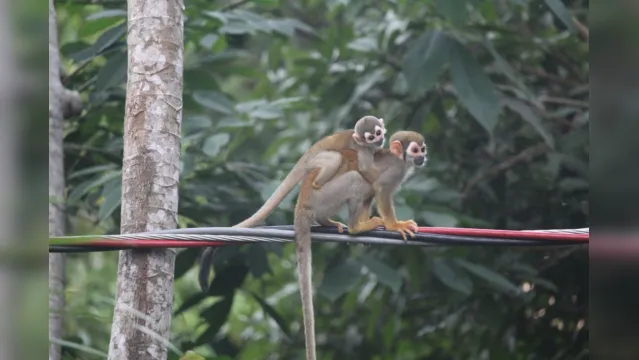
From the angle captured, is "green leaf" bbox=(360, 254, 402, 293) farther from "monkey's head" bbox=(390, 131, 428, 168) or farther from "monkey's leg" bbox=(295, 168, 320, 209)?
"monkey's leg" bbox=(295, 168, 320, 209)

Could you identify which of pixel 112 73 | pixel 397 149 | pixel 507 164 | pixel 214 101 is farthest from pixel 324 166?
pixel 507 164

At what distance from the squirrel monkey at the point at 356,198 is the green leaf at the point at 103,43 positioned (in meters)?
1.46

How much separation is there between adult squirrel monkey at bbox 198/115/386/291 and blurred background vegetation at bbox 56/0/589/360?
0.56 meters

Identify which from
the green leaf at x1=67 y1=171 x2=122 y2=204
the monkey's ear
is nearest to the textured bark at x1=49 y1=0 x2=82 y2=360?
the green leaf at x1=67 y1=171 x2=122 y2=204

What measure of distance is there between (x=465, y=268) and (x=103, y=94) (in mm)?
2491

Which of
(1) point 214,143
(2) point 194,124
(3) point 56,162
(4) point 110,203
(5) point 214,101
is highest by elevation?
(5) point 214,101

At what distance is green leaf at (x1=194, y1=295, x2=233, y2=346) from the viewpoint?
4.91 metres

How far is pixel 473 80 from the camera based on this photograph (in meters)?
5.05

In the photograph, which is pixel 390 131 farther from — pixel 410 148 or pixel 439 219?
pixel 410 148

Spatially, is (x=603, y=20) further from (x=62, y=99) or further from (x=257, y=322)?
(x=257, y=322)

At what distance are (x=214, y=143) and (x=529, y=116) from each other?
2190 millimetres

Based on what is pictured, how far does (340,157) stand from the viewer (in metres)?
3.95

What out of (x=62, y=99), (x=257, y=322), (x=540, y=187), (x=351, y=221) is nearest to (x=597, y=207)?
(x=351, y=221)

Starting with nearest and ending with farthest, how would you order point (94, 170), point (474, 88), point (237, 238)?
point (237, 238) → point (94, 170) → point (474, 88)
